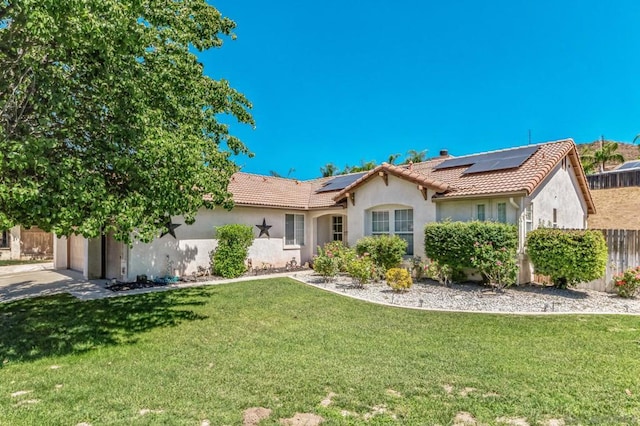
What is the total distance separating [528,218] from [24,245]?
33.4m

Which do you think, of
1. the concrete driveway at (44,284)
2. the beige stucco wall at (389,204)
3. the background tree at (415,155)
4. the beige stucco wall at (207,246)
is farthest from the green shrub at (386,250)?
the background tree at (415,155)

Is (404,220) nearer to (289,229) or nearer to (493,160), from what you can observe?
(493,160)

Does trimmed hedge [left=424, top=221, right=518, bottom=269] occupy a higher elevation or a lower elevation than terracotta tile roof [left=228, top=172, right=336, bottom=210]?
lower

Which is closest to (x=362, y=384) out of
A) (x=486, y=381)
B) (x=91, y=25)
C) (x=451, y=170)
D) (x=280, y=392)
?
(x=280, y=392)

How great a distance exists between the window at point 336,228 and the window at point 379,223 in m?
4.86

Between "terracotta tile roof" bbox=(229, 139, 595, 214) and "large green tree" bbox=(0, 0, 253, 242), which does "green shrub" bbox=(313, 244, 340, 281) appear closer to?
"terracotta tile roof" bbox=(229, 139, 595, 214)

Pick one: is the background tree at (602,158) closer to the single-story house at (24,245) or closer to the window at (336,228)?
the window at (336,228)

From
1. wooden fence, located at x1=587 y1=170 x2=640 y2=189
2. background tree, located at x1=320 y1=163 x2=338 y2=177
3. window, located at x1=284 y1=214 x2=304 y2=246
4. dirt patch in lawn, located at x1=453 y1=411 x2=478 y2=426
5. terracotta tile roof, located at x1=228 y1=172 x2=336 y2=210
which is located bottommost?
dirt patch in lawn, located at x1=453 y1=411 x2=478 y2=426

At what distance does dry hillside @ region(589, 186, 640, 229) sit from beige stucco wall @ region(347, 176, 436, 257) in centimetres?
1325

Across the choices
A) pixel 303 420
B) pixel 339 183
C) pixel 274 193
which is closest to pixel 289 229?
pixel 274 193

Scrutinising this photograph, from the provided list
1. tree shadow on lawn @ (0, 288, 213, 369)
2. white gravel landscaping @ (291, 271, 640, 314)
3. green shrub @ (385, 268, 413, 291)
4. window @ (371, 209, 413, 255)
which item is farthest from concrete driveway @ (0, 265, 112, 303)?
window @ (371, 209, 413, 255)

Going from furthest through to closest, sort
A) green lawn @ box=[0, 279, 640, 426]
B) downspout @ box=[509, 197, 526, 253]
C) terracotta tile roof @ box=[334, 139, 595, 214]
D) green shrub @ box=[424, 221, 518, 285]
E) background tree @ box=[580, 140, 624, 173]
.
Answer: background tree @ box=[580, 140, 624, 173] < terracotta tile roof @ box=[334, 139, 595, 214] < downspout @ box=[509, 197, 526, 253] < green shrub @ box=[424, 221, 518, 285] < green lawn @ box=[0, 279, 640, 426]

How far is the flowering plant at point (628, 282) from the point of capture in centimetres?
1184

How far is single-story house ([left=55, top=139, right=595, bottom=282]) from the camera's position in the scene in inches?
592
